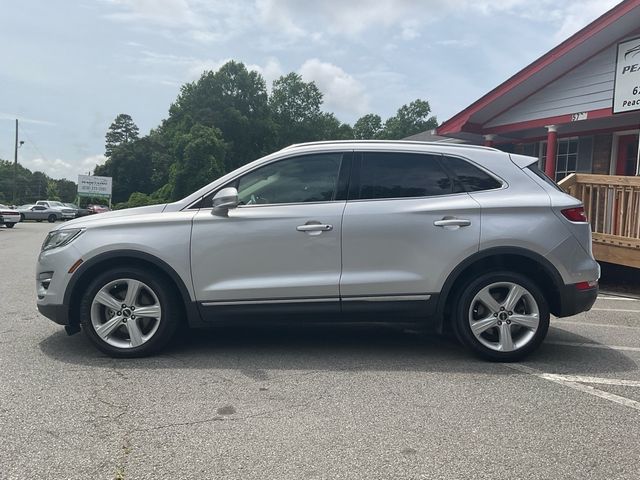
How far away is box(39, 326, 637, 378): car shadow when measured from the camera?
443 centimetres

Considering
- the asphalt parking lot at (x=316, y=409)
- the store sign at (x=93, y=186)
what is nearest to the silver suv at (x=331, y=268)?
the asphalt parking lot at (x=316, y=409)

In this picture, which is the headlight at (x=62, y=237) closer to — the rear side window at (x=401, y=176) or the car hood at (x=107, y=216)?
the car hood at (x=107, y=216)

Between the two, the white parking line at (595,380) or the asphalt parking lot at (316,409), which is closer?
the asphalt parking lot at (316,409)

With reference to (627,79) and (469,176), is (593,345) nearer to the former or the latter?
(469,176)

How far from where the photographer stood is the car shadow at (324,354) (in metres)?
4.43

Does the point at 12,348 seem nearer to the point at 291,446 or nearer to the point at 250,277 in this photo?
the point at 250,277

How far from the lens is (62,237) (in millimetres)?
4613

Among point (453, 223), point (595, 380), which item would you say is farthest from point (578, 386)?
point (453, 223)

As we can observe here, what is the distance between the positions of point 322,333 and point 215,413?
2127mm

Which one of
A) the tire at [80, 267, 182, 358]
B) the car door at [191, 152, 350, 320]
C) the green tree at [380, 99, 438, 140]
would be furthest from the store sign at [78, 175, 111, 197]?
the car door at [191, 152, 350, 320]

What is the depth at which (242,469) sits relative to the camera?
9.14 ft

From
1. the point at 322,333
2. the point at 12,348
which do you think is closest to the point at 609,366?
the point at 322,333

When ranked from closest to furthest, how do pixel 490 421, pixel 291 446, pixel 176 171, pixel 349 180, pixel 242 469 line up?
pixel 242 469
pixel 291 446
pixel 490 421
pixel 349 180
pixel 176 171

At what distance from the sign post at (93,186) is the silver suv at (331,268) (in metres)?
51.2
